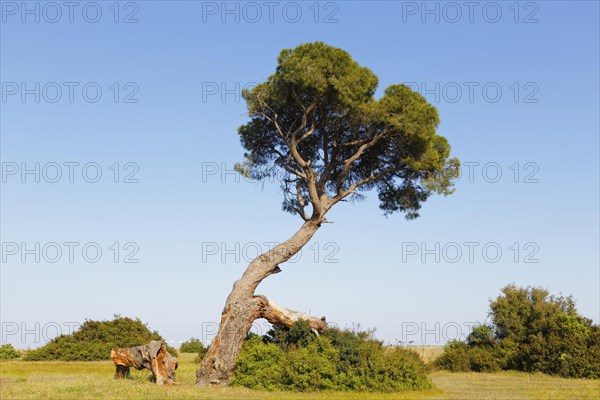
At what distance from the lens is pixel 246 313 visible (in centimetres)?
2362

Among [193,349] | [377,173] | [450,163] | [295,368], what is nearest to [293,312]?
[295,368]

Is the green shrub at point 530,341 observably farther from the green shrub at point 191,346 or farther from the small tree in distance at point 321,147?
the green shrub at point 191,346

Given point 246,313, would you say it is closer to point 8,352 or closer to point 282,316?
point 282,316

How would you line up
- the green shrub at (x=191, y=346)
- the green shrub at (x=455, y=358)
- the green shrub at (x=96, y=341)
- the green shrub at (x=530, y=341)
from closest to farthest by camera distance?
the green shrub at (x=530, y=341) < the green shrub at (x=455, y=358) < the green shrub at (x=96, y=341) < the green shrub at (x=191, y=346)

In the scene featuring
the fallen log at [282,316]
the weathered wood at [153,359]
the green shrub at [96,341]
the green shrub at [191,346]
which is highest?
the fallen log at [282,316]

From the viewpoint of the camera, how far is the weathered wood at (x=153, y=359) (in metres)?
22.9

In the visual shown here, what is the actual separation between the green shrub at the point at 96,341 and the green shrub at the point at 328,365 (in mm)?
21038

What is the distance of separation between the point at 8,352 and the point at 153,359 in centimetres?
3175

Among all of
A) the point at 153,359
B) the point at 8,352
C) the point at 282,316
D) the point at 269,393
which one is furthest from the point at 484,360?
the point at 8,352

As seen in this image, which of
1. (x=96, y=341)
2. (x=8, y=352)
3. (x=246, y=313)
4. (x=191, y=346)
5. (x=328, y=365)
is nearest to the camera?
(x=328, y=365)

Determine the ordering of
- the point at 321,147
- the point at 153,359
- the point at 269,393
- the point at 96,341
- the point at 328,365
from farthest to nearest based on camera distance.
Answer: the point at 96,341 → the point at 321,147 → the point at 153,359 → the point at 328,365 → the point at 269,393

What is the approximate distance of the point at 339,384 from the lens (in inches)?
834

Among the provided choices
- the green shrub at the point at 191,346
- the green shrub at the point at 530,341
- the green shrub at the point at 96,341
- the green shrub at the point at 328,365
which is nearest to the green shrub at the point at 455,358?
the green shrub at the point at 530,341

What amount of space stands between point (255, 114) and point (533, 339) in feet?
57.9
